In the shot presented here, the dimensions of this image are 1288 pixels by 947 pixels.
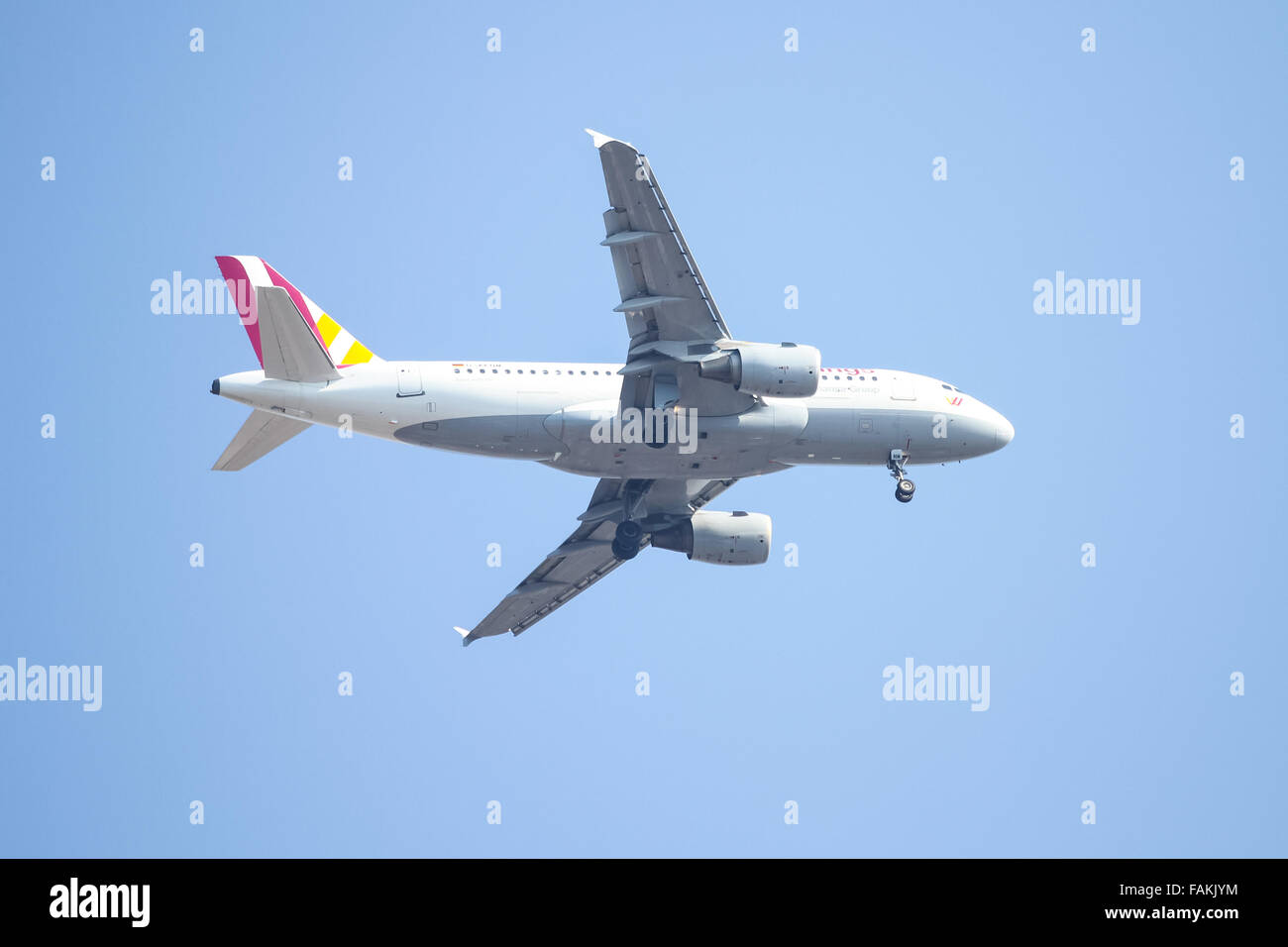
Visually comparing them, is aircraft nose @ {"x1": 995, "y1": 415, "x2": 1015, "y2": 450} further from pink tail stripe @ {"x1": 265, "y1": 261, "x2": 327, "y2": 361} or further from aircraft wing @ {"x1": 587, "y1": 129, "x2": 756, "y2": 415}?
pink tail stripe @ {"x1": 265, "y1": 261, "x2": 327, "y2": 361}

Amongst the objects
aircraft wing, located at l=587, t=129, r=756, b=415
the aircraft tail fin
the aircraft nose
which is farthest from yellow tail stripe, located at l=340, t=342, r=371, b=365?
the aircraft nose

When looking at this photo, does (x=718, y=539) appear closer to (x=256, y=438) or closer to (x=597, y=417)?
(x=597, y=417)

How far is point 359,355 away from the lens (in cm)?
4247

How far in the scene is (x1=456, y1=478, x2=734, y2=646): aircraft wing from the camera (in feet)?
162

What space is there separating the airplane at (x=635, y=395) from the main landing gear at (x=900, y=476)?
5 centimetres

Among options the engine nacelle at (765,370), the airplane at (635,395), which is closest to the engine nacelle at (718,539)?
the airplane at (635,395)

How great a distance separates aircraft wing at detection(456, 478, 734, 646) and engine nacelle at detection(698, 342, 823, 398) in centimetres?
788

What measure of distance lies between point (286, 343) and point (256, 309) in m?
1.36

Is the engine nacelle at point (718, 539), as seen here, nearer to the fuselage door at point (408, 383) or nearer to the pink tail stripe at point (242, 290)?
the fuselage door at point (408, 383)

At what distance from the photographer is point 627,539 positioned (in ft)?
160

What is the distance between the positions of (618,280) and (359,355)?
7.61 meters

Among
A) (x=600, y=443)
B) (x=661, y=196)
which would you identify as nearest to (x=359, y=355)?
(x=600, y=443)

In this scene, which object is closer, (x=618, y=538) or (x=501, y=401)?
(x=501, y=401)
